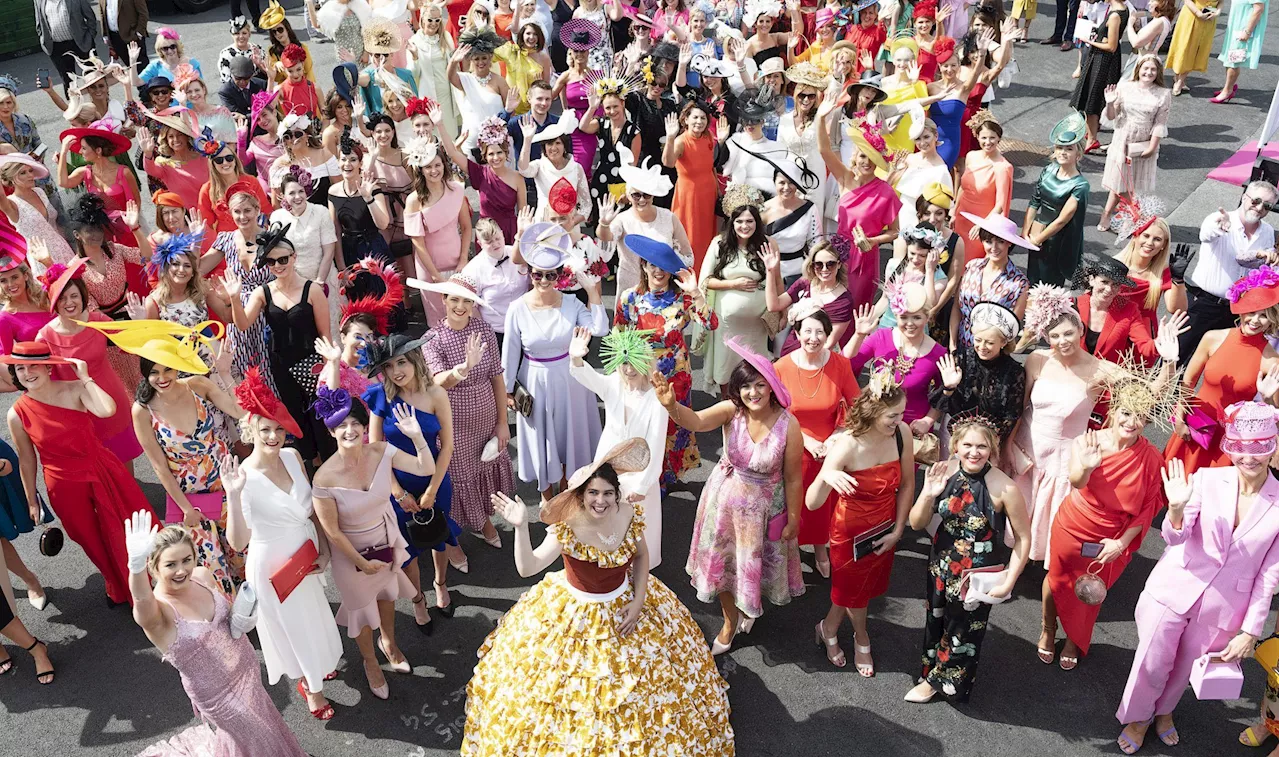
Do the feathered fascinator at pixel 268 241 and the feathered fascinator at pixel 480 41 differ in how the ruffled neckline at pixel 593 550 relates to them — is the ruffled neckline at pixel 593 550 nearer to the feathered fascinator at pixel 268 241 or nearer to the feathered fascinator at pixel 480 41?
the feathered fascinator at pixel 268 241

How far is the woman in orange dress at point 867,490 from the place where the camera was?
512cm

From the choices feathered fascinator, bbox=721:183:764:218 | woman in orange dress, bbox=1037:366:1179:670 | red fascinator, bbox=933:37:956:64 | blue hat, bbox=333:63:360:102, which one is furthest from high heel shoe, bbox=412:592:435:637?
red fascinator, bbox=933:37:956:64

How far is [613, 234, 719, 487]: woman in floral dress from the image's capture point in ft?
20.9

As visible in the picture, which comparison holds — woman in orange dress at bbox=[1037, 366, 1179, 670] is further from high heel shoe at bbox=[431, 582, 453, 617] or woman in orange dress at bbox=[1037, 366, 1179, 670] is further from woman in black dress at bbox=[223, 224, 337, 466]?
woman in black dress at bbox=[223, 224, 337, 466]

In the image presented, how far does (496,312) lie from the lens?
23.0 ft

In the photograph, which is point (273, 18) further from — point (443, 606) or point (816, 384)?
point (816, 384)

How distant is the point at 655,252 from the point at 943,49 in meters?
5.65

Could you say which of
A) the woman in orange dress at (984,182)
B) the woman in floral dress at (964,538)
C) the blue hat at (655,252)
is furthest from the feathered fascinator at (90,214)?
the woman in orange dress at (984,182)

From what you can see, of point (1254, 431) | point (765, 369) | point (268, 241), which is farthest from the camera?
point (268, 241)

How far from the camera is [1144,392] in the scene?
5.04 meters

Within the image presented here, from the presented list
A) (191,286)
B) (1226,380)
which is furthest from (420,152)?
(1226,380)

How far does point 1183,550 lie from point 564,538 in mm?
2847

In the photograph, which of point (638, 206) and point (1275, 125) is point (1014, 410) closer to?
point (638, 206)

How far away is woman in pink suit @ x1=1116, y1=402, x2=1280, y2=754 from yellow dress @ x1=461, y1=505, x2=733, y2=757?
219cm
